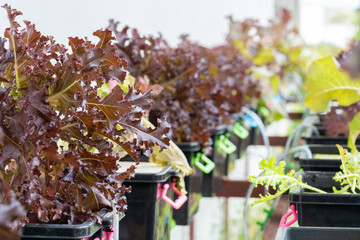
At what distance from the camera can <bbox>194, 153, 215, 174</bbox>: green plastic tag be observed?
7.19 ft

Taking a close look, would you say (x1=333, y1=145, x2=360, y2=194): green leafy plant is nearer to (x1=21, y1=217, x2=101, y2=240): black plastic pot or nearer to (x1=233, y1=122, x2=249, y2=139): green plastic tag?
(x1=21, y1=217, x2=101, y2=240): black plastic pot

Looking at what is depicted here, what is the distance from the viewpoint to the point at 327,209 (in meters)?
1.30

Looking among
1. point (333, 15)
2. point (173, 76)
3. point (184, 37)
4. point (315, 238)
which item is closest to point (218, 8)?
point (184, 37)

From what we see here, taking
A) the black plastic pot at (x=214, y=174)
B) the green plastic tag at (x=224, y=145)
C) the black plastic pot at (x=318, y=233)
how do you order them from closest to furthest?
the black plastic pot at (x=318, y=233) < the black plastic pot at (x=214, y=174) < the green plastic tag at (x=224, y=145)

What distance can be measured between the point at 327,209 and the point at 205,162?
3.45 feet

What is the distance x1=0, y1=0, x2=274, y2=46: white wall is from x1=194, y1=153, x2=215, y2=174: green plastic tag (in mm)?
595

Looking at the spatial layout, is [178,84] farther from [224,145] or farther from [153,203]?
[153,203]

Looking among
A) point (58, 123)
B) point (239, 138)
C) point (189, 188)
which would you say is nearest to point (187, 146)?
point (189, 188)

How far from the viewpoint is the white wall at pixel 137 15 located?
172cm

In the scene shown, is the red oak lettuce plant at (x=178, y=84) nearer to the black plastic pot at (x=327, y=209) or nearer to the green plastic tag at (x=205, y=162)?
the green plastic tag at (x=205, y=162)

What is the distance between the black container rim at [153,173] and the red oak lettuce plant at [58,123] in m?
0.26

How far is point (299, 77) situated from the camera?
17.1ft

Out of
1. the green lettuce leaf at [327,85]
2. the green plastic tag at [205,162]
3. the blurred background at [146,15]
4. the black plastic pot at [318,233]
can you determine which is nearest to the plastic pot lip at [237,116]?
the blurred background at [146,15]

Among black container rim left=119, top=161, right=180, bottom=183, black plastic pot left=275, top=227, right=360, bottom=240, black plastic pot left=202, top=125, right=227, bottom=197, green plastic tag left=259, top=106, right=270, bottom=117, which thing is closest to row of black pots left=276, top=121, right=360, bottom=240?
black plastic pot left=275, top=227, right=360, bottom=240
